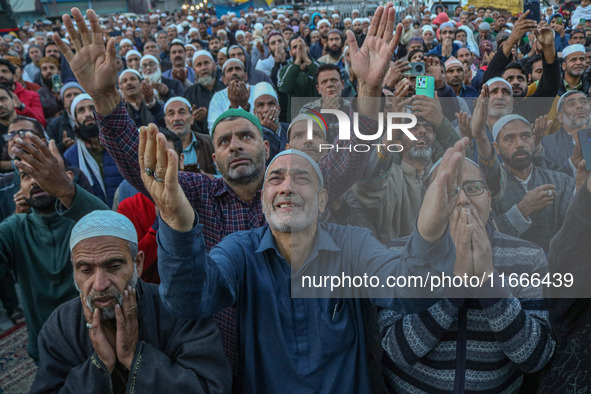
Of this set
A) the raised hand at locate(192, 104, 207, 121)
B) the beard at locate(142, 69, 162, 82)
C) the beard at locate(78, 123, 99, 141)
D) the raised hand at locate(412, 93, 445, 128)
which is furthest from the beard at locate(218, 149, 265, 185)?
the beard at locate(142, 69, 162, 82)

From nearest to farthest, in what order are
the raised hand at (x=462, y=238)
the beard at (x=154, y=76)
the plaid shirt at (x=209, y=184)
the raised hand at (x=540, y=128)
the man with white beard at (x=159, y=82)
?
the raised hand at (x=462, y=238) < the plaid shirt at (x=209, y=184) < the raised hand at (x=540, y=128) < the man with white beard at (x=159, y=82) < the beard at (x=154, y=76)

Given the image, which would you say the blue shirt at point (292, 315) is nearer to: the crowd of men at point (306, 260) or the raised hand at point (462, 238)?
the crowd of men at point (306, 260)

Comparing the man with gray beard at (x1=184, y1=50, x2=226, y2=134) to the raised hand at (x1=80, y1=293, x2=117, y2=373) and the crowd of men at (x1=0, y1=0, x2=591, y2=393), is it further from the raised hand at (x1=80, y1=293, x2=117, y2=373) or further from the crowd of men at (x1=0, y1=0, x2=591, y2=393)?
the raised hand at (x1=80, y1=293, x2=117, y2=373)

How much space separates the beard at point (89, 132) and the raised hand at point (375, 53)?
7.27 feet

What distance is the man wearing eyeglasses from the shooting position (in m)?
1.29

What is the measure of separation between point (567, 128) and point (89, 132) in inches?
123

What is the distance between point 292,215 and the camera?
1.48 m

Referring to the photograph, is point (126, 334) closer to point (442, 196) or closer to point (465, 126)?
point (442, 196)

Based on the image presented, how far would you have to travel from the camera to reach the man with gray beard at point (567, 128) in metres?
2.43

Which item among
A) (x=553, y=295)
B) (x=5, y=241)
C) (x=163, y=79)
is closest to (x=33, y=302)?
(x=5, y=241)

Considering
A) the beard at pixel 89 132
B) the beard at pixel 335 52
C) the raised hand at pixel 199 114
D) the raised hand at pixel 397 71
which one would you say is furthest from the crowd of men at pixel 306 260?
the beard at pixel 335 52

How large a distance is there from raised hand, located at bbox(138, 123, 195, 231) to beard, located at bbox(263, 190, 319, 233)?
0.35 meters

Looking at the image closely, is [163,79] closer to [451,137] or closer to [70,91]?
[70,91]

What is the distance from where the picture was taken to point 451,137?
234 centimetres
